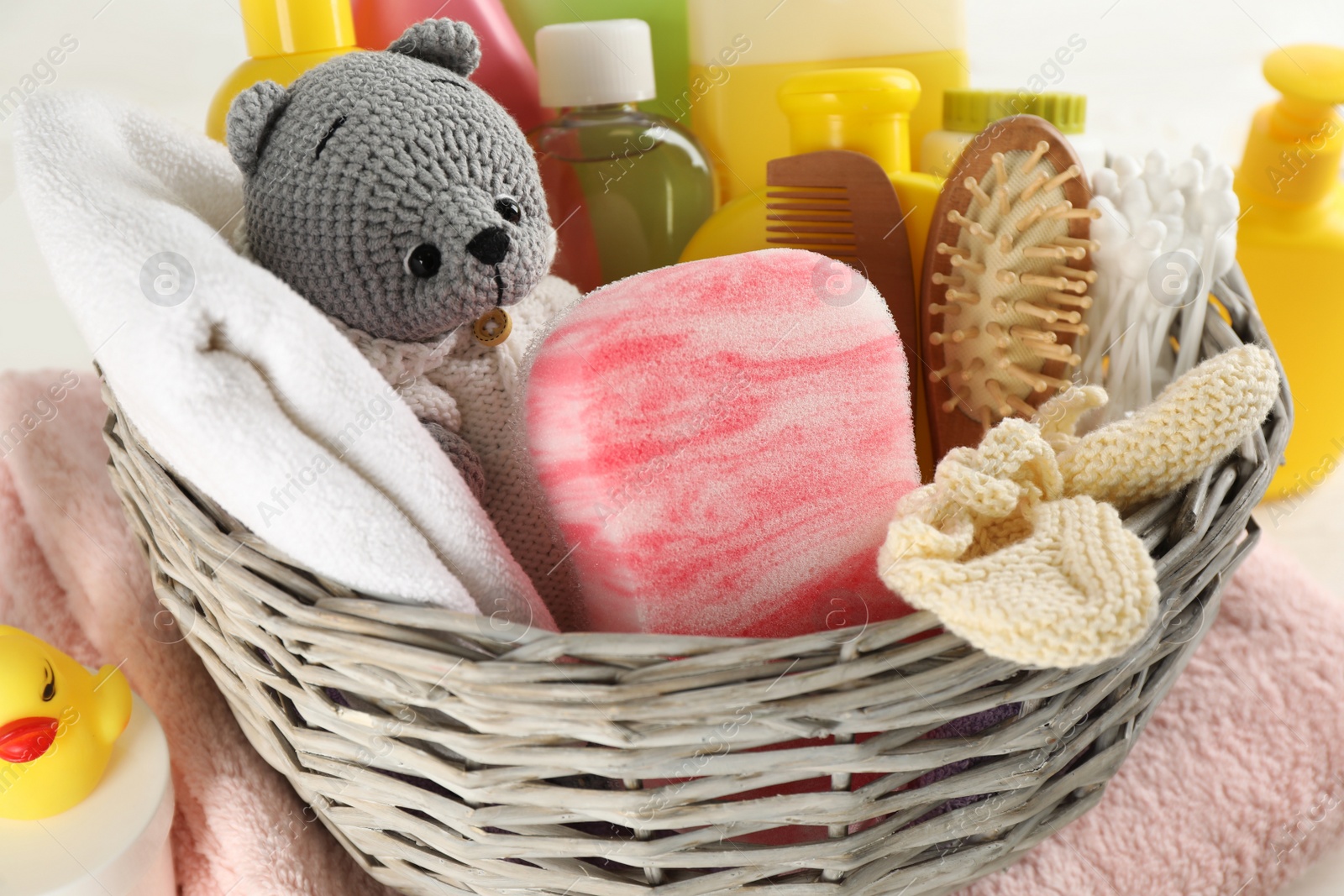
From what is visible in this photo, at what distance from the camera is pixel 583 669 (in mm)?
279

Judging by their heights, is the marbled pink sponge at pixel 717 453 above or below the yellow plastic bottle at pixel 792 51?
below

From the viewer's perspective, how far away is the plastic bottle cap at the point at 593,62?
55cm

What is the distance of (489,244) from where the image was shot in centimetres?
38

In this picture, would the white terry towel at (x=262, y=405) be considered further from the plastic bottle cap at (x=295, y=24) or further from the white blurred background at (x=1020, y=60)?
the white blurred background at (x=1020, y=60)

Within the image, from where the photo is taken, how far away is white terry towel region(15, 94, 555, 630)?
A: 294 mm

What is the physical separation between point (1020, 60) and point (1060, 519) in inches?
24.4

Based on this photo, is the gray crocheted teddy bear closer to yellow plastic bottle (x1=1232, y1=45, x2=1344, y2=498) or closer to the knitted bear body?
the knitted bear body

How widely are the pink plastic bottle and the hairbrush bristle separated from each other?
29 cm

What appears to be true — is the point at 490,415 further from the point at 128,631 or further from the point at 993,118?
the point at 993,118

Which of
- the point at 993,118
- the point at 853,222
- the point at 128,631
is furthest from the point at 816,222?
the point at 128,631

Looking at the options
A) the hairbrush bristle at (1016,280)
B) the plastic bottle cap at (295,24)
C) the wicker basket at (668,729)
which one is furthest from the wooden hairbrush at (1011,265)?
the plastic bottle cap at (295,24)

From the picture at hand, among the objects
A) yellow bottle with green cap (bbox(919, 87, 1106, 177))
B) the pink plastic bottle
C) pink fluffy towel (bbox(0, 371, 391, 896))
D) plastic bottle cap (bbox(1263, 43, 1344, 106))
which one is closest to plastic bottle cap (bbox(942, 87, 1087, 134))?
yellow bottle with green cap (bbox(919, 87, 1106, 177))

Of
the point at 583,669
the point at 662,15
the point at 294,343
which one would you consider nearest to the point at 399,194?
the point at 294,343

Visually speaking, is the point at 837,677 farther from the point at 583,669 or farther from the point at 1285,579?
the point at 1285,579
